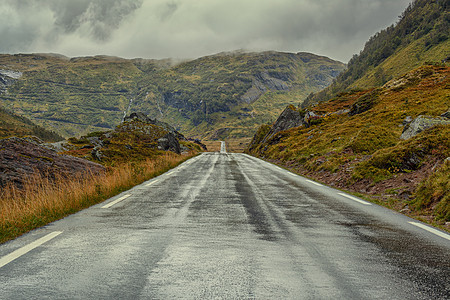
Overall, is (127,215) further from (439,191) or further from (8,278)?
(439,191)

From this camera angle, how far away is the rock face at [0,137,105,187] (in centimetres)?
838

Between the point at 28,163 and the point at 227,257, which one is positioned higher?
the point at 28,163

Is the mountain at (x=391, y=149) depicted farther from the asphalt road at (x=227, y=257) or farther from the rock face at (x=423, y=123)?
the asphalt road at (x=227, y=257)

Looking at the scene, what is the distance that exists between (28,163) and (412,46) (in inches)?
5981

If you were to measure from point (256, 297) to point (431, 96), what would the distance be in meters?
32.9

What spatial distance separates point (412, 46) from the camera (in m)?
122

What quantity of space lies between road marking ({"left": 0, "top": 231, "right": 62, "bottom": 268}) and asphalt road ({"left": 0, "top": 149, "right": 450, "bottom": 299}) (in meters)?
0.02

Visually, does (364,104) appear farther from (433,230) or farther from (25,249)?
(25,249)

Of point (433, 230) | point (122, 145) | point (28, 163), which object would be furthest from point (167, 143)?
point (433, 230)

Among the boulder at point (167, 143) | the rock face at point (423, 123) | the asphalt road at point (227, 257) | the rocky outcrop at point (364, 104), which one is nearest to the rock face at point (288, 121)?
the rocky outcrop at point (364, 104)

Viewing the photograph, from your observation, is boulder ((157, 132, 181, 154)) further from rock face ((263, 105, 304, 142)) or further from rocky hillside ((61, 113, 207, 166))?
rock face ((263, 105, 304, 142))

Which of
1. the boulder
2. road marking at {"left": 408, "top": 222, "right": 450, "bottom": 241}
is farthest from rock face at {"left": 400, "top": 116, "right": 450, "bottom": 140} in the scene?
the boulder

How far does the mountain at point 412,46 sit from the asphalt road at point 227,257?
104699 millimetres

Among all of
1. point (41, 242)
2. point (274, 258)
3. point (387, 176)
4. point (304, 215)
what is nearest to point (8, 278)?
point (41, 242)
